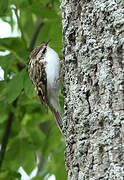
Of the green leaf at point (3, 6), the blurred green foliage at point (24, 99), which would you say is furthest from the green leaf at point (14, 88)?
the green leaf at point (3, 6)

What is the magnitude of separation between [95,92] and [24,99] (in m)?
1.55

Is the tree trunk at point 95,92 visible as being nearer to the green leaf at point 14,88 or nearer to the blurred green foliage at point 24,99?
the blurred green foliage at point 24,99

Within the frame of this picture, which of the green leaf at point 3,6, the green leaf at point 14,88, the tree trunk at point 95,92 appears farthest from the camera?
the green leaf at point 3,6

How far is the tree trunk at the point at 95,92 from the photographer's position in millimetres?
1295

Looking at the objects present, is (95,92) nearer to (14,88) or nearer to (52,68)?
(14,88)

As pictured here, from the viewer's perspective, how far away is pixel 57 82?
2.58 m

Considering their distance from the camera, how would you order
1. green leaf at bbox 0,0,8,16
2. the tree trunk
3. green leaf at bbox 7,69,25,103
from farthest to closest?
green leaf at bbox 0,0,8,16 → green leaf at bbox 7,69,25,103 → the tree trunk

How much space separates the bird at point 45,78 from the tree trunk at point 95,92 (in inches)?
36.1

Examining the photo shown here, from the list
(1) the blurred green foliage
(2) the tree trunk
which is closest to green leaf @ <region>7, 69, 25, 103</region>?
(1) the blurred green foliage

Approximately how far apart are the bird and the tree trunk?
92 centimetres

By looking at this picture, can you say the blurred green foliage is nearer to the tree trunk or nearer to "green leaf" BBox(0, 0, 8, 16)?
"green leaf" BBox(0, 0, 8, 16)

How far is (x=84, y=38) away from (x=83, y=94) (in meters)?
0.23

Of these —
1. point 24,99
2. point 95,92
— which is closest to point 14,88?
point 24,99

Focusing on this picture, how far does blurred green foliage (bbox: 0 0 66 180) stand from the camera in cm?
241
